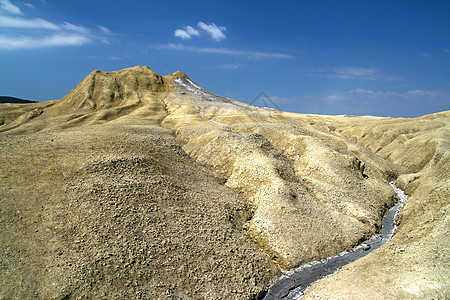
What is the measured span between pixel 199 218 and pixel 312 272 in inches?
340

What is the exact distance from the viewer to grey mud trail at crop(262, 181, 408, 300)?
56.1ft

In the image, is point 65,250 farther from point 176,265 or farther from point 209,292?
point 209,292

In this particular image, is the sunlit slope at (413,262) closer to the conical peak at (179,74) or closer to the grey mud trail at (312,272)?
the grey mud trail at (312,272)

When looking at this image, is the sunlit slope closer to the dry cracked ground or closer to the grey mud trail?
the dry cracked ground

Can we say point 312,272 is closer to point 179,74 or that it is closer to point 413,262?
point 413,262

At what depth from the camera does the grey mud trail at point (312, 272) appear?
673 inches

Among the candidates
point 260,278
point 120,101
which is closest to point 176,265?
point 260,278

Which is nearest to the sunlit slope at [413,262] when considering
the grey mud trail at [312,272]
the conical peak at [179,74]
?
the grey mud trail at [312,272]

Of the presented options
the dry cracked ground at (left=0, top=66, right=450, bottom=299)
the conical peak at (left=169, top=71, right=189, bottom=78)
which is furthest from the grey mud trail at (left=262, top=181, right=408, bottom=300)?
the conical peak at (left=169, top=71, right=189, bottom=78)

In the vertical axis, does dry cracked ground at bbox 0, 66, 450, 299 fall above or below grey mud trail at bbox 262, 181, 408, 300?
above

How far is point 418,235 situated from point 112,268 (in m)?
20.3

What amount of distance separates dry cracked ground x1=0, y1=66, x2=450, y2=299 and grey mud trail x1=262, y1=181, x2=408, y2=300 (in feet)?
1.80

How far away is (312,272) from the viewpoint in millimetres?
18828

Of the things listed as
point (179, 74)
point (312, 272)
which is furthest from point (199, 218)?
point (179, 74)
